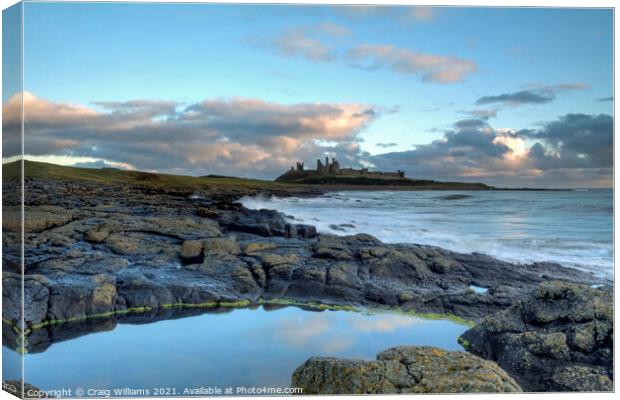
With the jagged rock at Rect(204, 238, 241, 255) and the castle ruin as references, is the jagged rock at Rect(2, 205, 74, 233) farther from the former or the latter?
the castle ruin

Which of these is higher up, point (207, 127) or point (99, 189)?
point (207, 127)

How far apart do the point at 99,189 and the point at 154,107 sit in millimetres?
1428

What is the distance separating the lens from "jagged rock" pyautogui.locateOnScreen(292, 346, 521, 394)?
23.3 ft

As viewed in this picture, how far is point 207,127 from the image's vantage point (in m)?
9.02

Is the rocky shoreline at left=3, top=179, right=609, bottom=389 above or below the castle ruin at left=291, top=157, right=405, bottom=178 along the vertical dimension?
below

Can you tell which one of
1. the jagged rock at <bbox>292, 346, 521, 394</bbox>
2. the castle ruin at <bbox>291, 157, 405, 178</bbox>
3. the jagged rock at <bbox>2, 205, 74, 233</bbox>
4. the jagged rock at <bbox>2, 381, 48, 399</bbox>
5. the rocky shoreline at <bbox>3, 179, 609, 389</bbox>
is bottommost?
the jagged rock at <bbox>2, 381, 48, 399</bbox>

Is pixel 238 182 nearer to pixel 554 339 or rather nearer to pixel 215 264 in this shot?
pixel 215 264

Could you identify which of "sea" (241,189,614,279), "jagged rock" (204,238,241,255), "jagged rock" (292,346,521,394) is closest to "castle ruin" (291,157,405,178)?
"sea" (241,189,614,279)

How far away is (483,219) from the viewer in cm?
930

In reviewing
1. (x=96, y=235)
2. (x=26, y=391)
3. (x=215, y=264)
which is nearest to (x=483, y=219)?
(x=215, y=264)

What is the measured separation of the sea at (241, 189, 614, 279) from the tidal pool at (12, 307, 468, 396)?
4.25ft

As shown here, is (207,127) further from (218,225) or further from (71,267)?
(71,267)

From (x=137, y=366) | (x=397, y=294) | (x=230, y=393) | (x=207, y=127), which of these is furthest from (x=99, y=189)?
(x=397, y=294)

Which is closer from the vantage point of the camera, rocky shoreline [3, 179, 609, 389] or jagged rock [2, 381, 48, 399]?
jagged rock [2, 381, 48, 399]
